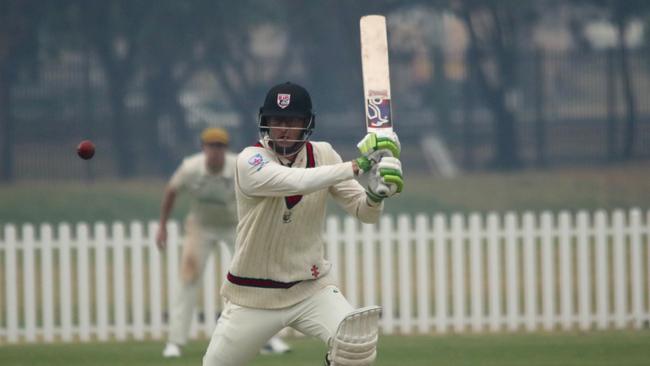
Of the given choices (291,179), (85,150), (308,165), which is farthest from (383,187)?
(85,150)

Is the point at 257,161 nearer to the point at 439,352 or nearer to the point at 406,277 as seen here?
the point at 439,352

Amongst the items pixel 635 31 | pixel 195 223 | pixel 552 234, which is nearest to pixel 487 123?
pixel 635 31

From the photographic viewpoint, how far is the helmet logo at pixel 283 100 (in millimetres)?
6738

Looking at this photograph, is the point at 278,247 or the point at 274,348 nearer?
the point at 278,247

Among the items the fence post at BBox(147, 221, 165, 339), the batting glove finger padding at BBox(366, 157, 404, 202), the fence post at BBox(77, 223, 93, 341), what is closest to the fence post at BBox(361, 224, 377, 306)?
the fence post at BBox(147, 221, 165, 339)

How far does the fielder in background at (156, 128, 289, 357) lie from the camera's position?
11.3 meters

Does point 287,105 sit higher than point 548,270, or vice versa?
point 287,105

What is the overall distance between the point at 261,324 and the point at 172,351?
449 centimetres

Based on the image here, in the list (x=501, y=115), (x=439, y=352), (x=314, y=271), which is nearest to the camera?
(x=314, y=271)

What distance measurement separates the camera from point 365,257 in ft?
42.0

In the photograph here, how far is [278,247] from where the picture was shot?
680 centimetres

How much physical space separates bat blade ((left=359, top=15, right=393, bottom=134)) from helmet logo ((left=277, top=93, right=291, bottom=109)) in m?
0.37

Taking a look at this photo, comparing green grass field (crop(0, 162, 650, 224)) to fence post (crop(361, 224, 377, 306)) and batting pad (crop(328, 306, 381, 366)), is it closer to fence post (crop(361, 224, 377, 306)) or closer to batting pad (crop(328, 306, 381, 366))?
fence post (crop(361, 224, 377, 306))

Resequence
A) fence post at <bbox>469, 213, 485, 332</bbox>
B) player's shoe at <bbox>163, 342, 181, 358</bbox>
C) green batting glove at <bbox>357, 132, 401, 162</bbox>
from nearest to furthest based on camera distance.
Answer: green batting glove at <bbox>357, 132, 401, 162</bbox>, player's shoe at <bbox>163, 342, 181, 358</bbox>, fence post at <bbox>469, 213, 485, 332</bbox>
